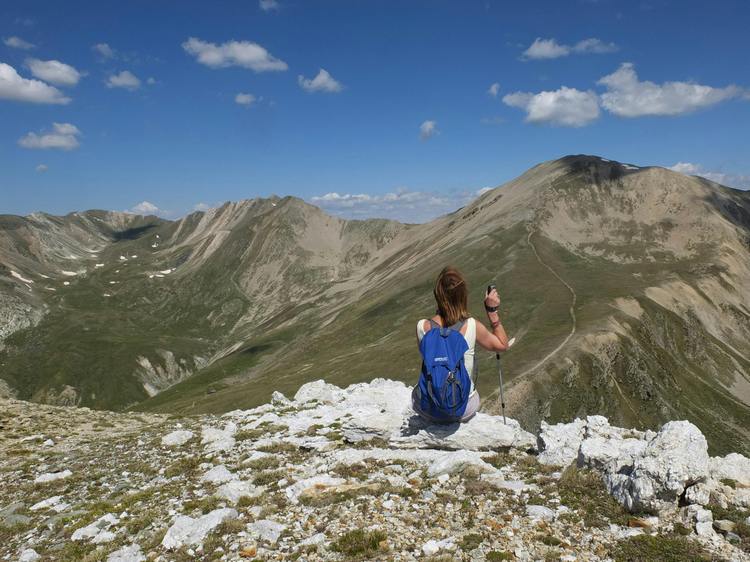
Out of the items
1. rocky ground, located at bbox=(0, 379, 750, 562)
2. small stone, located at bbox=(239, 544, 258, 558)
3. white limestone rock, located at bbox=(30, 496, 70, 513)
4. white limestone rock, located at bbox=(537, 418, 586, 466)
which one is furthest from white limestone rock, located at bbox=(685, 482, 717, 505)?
white limestone rock, located at bbox=(30, 496, 70, 513)

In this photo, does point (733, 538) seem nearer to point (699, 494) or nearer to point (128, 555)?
point (699, 494)

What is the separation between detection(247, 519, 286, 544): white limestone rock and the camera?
11688 mm

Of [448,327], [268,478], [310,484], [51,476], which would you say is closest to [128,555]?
[268,478]

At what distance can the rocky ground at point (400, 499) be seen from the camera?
1065cm

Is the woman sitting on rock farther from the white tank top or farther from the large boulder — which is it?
the large boulder

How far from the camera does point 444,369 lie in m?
13.5

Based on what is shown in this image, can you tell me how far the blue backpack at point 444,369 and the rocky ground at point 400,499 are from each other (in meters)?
2.18

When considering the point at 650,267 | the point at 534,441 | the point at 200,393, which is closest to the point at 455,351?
the point at 534,441

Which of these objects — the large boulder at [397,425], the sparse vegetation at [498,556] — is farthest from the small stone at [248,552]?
the large boulder at [397,425]

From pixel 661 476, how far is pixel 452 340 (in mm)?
6169

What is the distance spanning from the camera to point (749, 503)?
11602 millimetres

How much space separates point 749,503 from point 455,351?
323 inches

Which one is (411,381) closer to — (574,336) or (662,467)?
(574,336)

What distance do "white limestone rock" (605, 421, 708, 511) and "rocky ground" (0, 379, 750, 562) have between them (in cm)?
3
